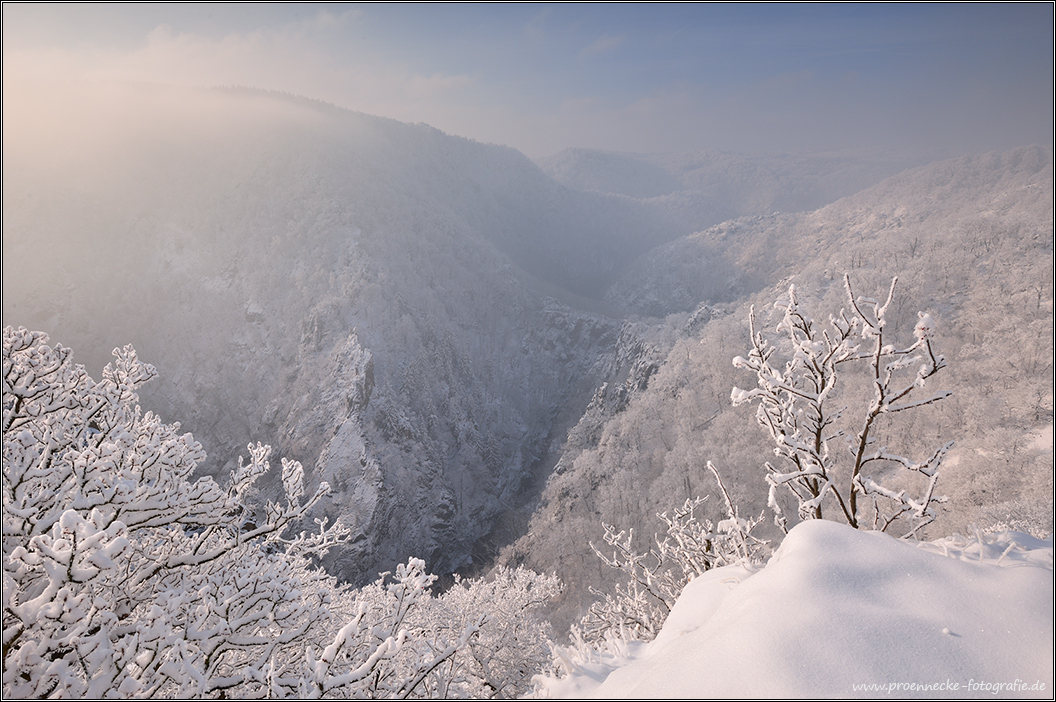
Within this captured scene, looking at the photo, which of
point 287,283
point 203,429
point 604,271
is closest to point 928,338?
point 203,429

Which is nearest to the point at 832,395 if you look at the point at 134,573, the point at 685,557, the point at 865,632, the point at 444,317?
the point at 865,632

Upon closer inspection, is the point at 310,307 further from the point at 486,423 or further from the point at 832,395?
the point at 832,395

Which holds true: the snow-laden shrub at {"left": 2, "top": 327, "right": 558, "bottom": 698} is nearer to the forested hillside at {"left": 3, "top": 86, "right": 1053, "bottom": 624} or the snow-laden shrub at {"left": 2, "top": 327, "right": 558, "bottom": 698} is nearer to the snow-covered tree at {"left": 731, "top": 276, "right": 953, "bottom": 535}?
the snow-covered tree at {"left": 731, "top": 276, "right": 953, "bottom": 535}

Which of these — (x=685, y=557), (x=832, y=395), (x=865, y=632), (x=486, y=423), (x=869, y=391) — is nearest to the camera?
(x=865, y=632)

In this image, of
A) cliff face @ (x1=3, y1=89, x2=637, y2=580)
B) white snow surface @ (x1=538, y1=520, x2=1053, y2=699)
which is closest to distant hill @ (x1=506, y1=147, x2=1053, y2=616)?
white snow surface @ (x1=538, y1=520, x2=1053, y2=699)

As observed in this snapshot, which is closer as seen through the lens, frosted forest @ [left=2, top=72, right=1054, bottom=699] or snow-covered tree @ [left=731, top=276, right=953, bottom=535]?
frosted forest @ [left=2, top=72, right=1054, bottom=699]

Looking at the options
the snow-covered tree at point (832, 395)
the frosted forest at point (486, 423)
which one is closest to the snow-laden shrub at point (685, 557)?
the frosted forest at point (486, 423)
